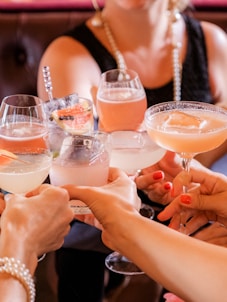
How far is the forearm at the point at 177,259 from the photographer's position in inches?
31.7

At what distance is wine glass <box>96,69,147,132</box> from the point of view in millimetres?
1232

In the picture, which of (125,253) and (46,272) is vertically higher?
(125,253)

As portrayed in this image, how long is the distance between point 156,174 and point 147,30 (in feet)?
2.48

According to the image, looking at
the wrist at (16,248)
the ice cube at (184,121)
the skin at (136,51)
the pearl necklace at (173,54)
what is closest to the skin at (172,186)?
the ice cube at (184,121)

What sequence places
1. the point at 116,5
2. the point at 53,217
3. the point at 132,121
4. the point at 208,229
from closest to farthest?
the point at 53,217, the point at 208,229, the point at 132,121, the point at 116,5

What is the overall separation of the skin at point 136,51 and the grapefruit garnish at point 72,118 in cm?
45

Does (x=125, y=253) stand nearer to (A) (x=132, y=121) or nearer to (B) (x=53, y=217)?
(B) (x=53, y=217)

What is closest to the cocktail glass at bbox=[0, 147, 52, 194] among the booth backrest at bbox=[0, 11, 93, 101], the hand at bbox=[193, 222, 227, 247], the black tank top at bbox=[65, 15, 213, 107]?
the hand at bbox=[193, 222, 227, 247]

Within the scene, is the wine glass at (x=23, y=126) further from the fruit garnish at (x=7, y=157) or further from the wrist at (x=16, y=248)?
the wrist at (x=16, y=248)

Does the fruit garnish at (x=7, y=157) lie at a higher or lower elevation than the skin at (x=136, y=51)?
higher

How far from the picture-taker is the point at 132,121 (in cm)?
125

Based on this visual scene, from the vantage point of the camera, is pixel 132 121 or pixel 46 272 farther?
pixel 132 121

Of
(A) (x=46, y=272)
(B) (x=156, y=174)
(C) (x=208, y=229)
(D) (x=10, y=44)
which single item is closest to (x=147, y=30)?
(D) (x=10, y=44)

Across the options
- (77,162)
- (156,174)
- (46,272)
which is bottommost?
(46,272)
